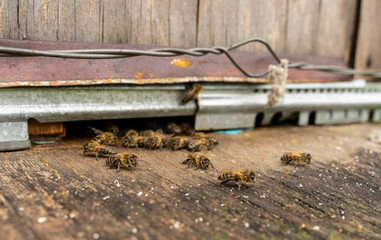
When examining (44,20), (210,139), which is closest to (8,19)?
(44,20)

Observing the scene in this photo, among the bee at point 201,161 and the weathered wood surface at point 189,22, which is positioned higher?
Answer: the weathered wood surface at point 189,22

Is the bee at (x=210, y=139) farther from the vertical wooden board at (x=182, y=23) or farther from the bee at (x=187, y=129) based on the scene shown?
the vertical wooden board at (x=182, y=23)

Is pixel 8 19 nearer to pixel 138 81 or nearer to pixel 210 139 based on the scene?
pixel 138 81

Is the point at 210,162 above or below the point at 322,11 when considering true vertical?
below

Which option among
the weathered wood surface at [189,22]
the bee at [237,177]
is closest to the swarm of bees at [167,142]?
the bee at [237,177]

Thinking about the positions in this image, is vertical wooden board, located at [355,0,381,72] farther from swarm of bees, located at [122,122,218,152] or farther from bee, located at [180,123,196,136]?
swarm of bees, located at [122,122,218,152]

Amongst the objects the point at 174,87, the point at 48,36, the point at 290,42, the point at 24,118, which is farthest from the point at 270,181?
the point at 290,42

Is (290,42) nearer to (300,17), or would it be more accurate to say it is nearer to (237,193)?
(300,17)
